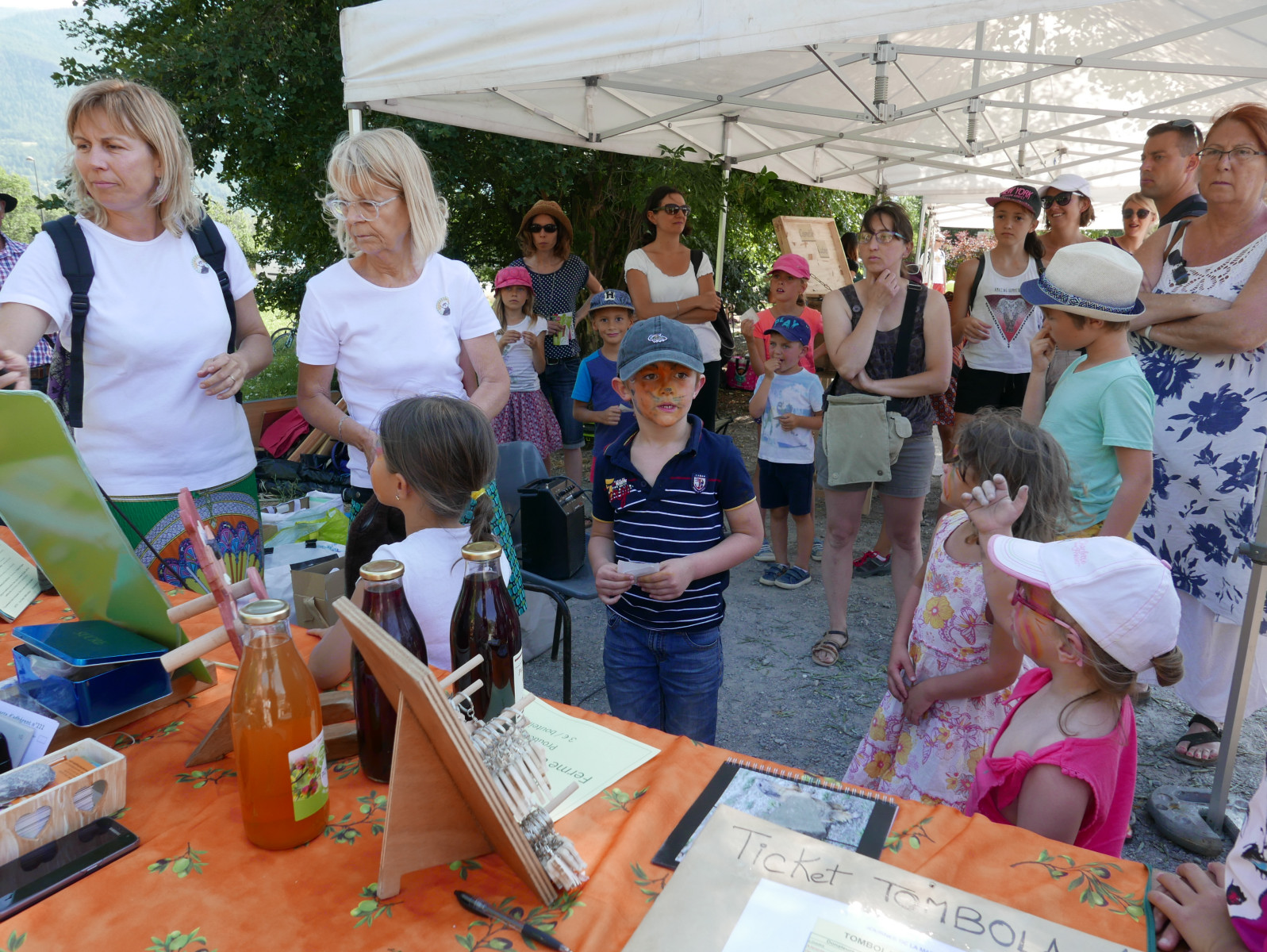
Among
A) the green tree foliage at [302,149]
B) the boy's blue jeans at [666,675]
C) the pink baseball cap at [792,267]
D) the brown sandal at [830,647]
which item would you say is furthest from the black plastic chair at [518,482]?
the green tree foliage at [302,149]

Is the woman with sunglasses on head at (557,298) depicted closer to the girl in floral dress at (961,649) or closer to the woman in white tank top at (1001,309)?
the woman in white tank top at (1001,309)

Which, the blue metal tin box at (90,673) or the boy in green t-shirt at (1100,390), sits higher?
the boy in green t-shirt at (1100,390)

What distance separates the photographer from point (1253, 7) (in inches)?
156

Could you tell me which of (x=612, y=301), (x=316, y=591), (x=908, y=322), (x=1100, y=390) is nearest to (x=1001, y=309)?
(x=908, y=322)

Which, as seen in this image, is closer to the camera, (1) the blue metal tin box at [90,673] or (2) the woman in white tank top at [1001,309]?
(1) the blue metal tin box at [90,673]

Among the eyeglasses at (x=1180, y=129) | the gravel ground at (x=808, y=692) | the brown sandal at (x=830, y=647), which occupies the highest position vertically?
the eyeglasses at (x=1180, y=129)

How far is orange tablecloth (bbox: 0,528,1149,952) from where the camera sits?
0.89m

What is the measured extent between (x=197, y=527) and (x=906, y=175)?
33.5 feet

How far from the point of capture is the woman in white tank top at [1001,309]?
13.6 ft

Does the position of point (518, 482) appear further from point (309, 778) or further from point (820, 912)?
point (820, 912)

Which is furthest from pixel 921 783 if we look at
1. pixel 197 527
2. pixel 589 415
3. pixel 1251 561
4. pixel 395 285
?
pixel 589 415

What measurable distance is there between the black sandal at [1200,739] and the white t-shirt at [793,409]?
6.59ft

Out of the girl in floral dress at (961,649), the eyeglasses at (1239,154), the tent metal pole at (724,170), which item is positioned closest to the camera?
the girl in floral dress at (961,649)

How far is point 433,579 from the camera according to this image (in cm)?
155
